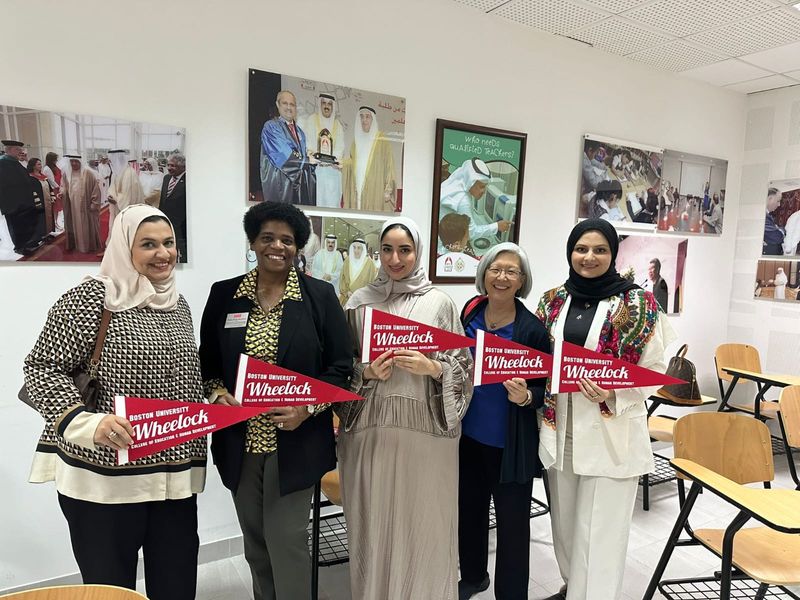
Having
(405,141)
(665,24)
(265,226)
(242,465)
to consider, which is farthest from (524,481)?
(665,24)

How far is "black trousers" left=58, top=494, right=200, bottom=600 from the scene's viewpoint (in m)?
1.54

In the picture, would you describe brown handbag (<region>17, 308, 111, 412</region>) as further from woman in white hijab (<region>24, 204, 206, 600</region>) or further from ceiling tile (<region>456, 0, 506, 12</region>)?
ceiling tile (<region>456, 0, 506, 12</region>)

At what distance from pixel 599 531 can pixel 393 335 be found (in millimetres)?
1148

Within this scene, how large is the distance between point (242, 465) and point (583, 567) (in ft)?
4.56

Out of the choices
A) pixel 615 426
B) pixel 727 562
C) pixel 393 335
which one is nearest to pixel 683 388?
pixel 727 562

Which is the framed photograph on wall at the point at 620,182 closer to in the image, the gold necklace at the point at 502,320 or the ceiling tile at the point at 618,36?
the ceiling tile at the point at 618,36

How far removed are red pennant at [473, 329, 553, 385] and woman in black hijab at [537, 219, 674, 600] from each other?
11 centimetres

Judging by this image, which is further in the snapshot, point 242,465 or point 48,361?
point 242,465

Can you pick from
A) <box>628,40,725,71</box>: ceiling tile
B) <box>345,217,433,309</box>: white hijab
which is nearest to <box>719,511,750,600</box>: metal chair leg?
<box>345,217,433,309</box>: white hijab

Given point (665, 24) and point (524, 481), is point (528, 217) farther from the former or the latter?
point (524, 481)

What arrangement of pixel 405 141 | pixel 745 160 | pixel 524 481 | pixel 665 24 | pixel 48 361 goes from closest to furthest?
pixel 48 361 → pixel 524 481 → pixel 405 141 → pixel 665 24 → pixel 745 160

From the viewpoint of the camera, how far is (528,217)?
3613 mm

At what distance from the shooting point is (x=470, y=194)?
331 centimetres

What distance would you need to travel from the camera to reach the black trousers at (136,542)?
60.7 inches
